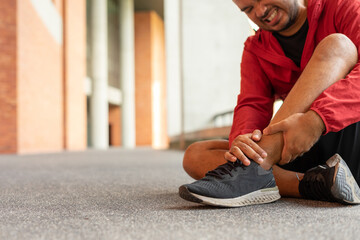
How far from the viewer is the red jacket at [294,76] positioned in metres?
1.22

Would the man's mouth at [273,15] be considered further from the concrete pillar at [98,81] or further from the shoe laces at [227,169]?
the concrete pillar at [98,81]

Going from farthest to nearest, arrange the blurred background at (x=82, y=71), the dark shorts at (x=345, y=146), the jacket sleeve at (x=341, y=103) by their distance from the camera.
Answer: the blurred background at (x=82, y=71) < the dark shorts at (x=345, y=146) < the jacket sleeve at (x=341, y=103)

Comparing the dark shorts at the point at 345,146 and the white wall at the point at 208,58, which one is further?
the white wall at the point at 208,58

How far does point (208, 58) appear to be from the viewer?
7102mm

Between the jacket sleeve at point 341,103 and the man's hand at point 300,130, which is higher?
the jacket sleeve at point 341,103

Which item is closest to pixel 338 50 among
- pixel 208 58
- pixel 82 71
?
pixel 208 58

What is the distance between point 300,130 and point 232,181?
249 mm

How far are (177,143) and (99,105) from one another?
7507 millimetres

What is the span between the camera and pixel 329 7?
143 centimetres

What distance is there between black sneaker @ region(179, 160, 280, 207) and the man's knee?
1.33ft

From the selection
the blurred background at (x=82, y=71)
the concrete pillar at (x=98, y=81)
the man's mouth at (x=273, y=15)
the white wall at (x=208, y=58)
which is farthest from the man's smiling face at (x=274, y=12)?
the concrete pillar at (x=98, y=81)

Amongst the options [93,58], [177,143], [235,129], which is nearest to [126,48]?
[93,58]

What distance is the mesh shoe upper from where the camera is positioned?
1.22 m

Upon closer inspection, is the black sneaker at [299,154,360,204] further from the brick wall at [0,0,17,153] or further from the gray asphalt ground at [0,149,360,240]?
the brick wall at [0,0,17,153]
